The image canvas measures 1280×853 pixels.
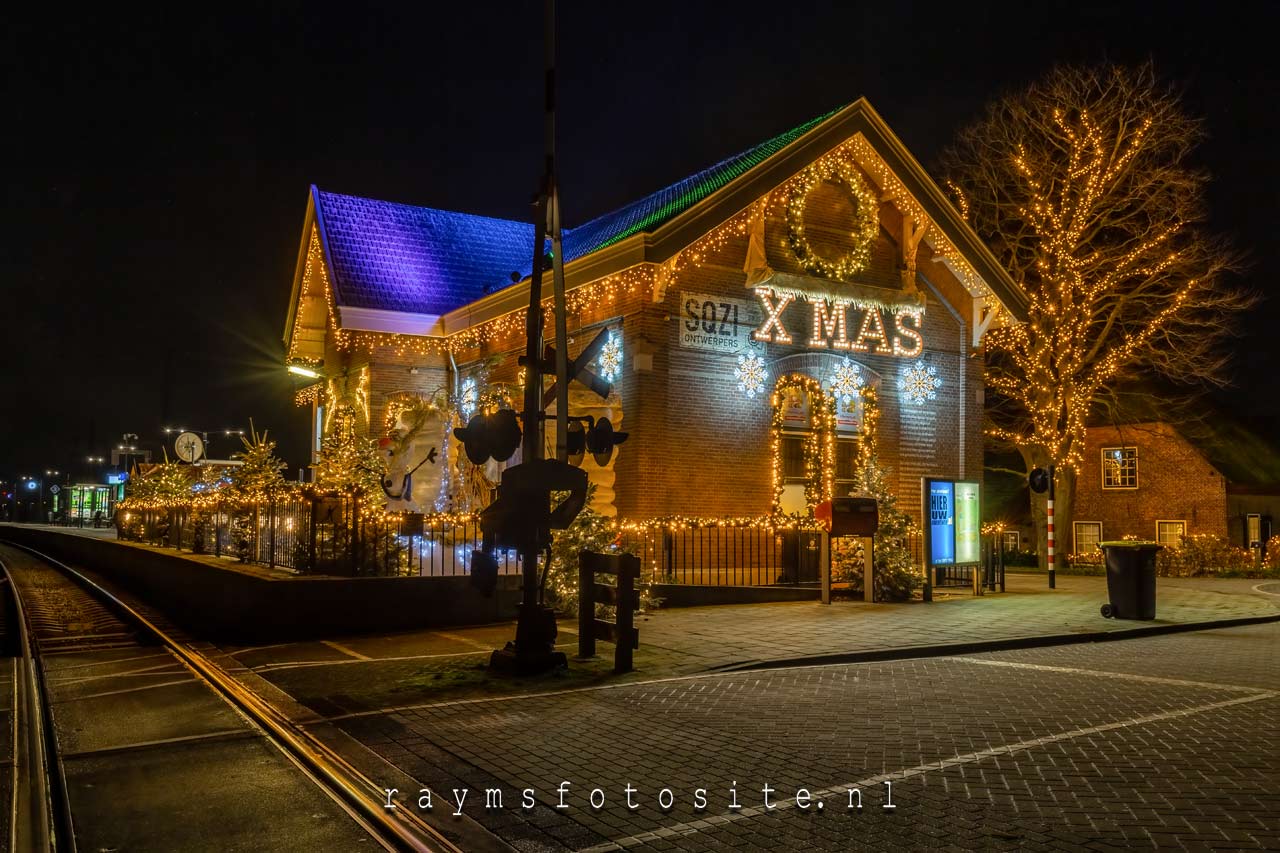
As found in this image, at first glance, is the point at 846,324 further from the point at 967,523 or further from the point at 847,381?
the point at 967,523

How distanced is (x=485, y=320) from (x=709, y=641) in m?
11.9

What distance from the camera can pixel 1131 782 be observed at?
20.3 feet

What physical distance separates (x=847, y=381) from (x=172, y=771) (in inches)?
629

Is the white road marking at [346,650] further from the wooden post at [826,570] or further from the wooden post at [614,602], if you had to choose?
the wooden post at [826,570]

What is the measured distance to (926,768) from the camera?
649 cm

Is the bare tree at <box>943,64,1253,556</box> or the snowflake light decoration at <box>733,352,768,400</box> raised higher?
the bare tree at <box>943,64,1253,556</box>

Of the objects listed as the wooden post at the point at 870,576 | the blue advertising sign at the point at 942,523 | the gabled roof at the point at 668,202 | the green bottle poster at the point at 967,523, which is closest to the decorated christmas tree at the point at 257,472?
the gabled roof at the point at 668,202

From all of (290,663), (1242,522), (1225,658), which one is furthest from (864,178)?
(1242,522)

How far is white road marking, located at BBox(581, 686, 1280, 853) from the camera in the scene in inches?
207

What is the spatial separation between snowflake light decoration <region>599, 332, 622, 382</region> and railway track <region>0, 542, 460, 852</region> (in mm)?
9638

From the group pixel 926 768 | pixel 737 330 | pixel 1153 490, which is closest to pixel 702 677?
pixel 926 768

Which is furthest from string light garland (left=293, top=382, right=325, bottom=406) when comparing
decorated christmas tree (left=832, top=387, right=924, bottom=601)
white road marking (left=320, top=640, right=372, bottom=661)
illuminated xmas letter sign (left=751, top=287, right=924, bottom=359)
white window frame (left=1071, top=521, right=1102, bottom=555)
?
white window frame (left=1071, top=521, right=1102, bottom=555)

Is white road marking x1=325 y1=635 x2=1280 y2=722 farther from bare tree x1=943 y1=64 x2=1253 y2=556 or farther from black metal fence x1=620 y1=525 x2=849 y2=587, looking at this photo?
bare tree x1=943 y1=64 x2=1253 y2=556

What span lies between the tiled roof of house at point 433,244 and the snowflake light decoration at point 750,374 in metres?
3.65
